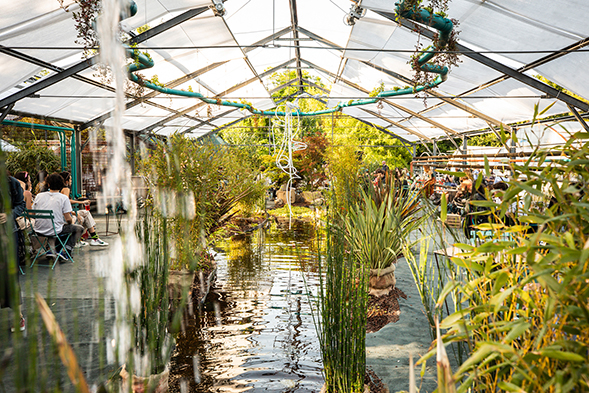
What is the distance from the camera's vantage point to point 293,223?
861 cm

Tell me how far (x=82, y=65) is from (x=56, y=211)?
12.2 feet

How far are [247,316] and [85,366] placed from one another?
125cm

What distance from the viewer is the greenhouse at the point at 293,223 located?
78 cm

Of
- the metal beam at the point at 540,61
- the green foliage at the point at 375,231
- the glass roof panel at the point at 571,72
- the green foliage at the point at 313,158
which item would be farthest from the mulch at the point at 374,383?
the green foliage at the point at 313,158

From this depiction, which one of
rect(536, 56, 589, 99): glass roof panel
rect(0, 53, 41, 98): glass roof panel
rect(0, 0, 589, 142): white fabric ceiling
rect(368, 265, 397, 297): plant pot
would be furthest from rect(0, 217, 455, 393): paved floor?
rect(536, 56, 589, 99): glass roof panel

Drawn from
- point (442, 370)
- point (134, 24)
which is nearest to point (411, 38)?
point (134, 24)

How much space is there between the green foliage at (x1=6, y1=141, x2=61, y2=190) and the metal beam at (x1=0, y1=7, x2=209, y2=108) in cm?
97

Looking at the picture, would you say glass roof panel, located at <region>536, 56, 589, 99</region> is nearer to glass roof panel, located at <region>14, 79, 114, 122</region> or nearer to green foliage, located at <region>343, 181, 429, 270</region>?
green foliage, located at <region>343, 181, 429, 270</region>

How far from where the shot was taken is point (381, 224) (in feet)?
12.0

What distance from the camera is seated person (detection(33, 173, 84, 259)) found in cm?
481

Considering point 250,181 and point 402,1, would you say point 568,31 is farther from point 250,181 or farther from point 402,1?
point 250,181

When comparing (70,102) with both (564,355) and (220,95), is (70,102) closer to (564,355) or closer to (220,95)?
(220,95)

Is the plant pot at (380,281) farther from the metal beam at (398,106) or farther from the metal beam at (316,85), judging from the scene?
the metal beam at (316,85)

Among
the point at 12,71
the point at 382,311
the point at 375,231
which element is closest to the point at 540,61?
the point at 375,231
